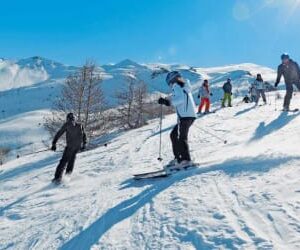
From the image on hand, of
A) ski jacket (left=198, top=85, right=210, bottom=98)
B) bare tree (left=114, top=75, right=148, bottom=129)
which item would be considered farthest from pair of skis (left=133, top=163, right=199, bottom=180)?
bare tree (left=114, top=75, right=148, bottom=129)

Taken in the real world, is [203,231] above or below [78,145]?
below

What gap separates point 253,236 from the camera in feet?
19.0

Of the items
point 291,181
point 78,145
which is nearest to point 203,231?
point 291,181

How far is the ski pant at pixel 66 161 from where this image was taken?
1210cm

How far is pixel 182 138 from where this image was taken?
987 cm

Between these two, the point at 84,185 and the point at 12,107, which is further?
the point at 12,107

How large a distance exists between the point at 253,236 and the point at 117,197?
149 inches

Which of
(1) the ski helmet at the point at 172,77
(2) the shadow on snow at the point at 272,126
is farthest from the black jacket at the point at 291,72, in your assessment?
(1) the ski helmet at the point at 172,77

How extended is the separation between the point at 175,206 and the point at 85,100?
29602 mm

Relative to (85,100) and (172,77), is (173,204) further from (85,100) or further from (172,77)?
(85,100)

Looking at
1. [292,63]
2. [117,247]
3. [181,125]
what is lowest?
[117,247]

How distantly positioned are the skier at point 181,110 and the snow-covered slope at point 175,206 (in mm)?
489

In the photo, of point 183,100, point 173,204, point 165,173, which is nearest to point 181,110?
point 183,100

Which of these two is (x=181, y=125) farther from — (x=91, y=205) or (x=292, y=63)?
(x=292, y=63)
